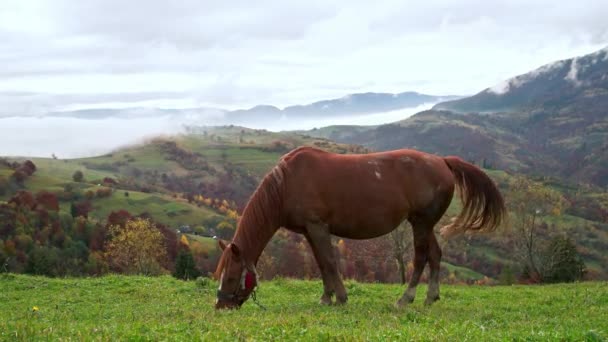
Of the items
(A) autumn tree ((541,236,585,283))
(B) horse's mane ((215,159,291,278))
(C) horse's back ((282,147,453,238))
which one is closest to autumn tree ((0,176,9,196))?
(A) autumn tree ((541,236,585,283))

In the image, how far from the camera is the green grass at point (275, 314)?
328 inches

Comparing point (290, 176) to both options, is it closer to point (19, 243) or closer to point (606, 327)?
point (606, 327)

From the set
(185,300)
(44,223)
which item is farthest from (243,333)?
(44,223)

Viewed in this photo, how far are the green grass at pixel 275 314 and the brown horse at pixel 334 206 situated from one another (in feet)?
3.11

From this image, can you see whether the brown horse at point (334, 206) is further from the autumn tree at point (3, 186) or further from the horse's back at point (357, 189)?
the autumn tree at point (3, 186)

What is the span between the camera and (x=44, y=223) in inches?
4348

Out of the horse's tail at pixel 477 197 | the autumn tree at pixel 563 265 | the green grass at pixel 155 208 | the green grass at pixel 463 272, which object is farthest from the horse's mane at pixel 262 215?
the green grass at pixel 155 208

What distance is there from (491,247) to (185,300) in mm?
146052

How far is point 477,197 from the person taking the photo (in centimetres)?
1534

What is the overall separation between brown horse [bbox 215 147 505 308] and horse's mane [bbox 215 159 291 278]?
2 cm

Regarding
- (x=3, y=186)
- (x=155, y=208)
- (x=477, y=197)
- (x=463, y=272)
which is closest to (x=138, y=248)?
(x=477, y=197)

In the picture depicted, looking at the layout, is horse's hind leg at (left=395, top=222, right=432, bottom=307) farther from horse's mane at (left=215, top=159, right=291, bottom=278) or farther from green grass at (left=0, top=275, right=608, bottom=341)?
horse's mane at (left=215, top=159, right=291, bottom=278)

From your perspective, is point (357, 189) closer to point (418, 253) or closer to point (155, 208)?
point (418, 253)

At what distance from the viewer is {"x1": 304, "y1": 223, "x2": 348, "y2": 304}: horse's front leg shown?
13.2 m
